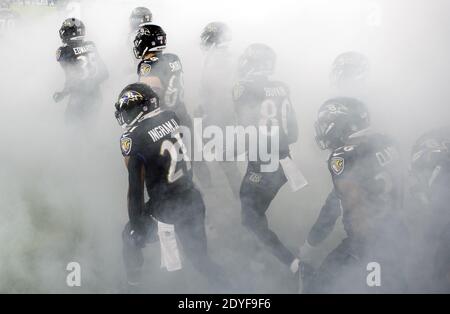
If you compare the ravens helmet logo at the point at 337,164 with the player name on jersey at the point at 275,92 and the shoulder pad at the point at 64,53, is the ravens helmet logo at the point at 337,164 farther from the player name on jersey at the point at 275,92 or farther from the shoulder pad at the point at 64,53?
the shoulder pad at the point at 64,53

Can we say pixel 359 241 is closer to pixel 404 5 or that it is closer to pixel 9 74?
pixel 404 5

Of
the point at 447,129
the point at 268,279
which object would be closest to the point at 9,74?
the point at 268,279

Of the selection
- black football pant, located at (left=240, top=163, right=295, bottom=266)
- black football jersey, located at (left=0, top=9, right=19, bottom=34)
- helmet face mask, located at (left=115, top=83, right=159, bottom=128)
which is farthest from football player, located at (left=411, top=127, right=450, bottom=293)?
black football jersey, located at (left=0, top=9, right=19, bottom=34)

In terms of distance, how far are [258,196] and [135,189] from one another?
2.01ft

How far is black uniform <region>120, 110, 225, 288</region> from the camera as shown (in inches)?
70.2

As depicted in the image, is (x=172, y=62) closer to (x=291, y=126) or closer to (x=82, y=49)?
(x=82, y=49)

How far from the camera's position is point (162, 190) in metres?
1.85

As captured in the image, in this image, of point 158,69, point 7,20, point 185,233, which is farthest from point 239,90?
point 7,20

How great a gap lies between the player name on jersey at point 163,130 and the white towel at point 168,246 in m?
0.38

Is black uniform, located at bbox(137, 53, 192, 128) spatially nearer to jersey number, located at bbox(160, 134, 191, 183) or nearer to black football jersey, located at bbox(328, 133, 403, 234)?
jersey number, located at bbox(160, 134, 191, 183)

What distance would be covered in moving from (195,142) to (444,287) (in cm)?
124

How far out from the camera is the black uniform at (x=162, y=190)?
178cm

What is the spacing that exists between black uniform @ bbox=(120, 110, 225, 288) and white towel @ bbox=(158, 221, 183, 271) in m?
0.03

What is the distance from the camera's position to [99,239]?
1.99 m
